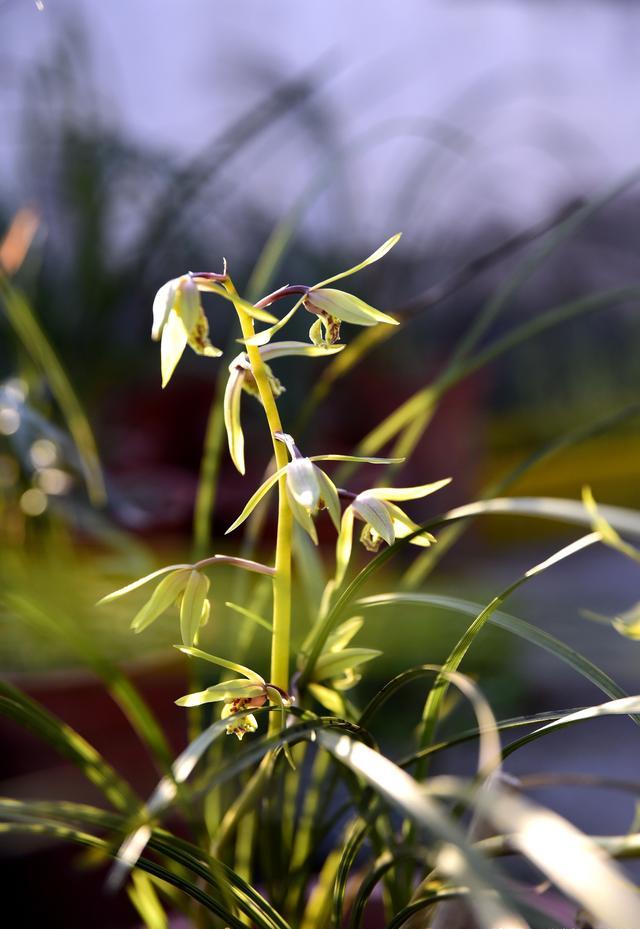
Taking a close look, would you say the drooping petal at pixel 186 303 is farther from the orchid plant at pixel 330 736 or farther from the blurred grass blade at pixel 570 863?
the blurred grass blade at pixel 570 863

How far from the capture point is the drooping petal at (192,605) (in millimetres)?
264

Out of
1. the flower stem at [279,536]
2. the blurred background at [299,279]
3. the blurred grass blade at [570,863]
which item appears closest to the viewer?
the blurred grass blade at [570,863]

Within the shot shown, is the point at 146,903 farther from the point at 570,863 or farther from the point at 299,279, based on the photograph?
the point at 299,279

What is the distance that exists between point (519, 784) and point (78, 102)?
963 mm

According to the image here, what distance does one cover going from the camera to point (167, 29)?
1.86m

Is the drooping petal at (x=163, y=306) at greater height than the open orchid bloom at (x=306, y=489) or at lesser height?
greater

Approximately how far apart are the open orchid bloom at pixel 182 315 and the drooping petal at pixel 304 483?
0.11 ft

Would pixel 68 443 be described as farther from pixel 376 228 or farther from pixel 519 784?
pixel 376 228

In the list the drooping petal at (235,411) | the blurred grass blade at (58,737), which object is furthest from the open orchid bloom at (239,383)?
the blurred grass blade at (58,737)

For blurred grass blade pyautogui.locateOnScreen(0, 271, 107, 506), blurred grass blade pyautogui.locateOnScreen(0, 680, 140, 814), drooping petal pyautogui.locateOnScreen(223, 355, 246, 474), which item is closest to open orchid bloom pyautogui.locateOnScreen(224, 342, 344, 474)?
drooping petal pyautogui.locateOnScreen(223, 355, 246, 474)

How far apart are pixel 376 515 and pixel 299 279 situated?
96cm

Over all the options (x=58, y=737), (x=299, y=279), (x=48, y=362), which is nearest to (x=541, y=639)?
(x=58, y=737)

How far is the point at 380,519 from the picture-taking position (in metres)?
0.25

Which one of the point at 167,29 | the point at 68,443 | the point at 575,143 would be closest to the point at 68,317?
the point at 68,443
